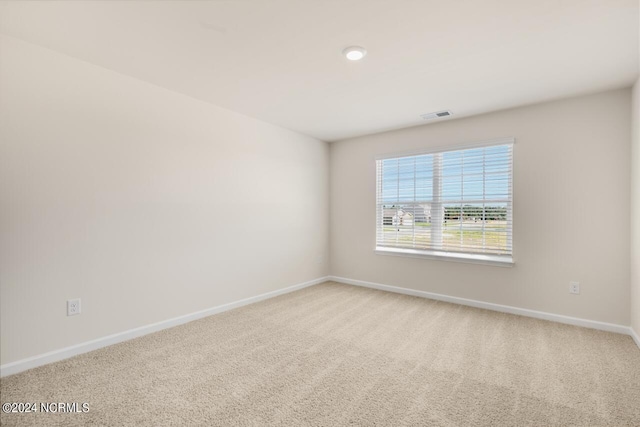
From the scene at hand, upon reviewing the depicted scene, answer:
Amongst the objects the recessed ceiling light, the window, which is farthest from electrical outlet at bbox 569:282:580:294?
the recessed ceiling light

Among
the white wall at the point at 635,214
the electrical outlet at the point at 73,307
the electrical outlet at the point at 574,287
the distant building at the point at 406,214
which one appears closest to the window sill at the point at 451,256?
the distant building at the point at 406,214

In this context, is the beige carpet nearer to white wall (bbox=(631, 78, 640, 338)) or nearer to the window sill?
white wall (bbox=(631, 78, 640, 338))

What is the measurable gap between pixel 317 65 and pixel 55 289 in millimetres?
2813

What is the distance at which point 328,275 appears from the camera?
5.29 metres

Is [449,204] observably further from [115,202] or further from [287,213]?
[115,202]

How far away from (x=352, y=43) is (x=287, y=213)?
2707 mm

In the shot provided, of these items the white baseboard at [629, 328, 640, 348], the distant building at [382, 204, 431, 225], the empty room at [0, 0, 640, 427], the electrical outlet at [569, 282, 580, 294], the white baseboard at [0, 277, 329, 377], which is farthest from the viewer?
the distant building at [382, 204, 431, 225]

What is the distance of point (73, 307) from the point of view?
2.49 meters

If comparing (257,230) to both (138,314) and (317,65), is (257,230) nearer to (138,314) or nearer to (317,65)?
(138,314)

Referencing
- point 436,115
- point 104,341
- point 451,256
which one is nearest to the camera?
point 104,341

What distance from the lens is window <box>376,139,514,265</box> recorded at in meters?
3.68

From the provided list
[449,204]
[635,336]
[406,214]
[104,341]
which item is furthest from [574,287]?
[104,341]

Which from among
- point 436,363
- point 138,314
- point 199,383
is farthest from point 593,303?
point 138,314

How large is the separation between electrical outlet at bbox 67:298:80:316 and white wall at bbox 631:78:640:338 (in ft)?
16.1
